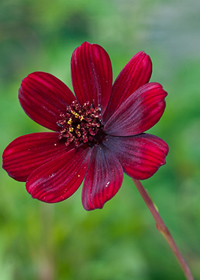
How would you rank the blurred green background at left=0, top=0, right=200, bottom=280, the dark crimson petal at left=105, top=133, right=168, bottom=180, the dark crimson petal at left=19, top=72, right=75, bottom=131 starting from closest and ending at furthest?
the dark crimson petal at left=105, top=133, right=168, bottom=180, the dark crimson petal at left=19, top=72, right=75, bottom=131, the blurred green background at left=0, top=0, right=200, bottom=280

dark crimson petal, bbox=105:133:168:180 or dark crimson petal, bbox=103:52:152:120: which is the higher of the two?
dark crimson petal, bbox=103:52:152:120

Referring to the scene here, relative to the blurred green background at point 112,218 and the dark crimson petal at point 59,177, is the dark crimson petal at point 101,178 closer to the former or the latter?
the dark crimson petal at point 59,177

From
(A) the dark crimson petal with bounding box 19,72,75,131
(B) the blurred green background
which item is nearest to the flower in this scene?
(A) the dark crimson petal with bounding box 19,72,75,131

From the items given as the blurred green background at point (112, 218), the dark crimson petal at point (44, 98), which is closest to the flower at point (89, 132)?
the dark crimson petal at point (44, 98)

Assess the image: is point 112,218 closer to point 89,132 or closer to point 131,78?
point 89,132

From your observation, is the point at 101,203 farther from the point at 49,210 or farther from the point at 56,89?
the point at 49,210

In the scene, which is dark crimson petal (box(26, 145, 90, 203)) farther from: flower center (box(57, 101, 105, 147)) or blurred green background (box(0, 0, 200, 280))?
blurred green background (box(0, 0, 200, 280))

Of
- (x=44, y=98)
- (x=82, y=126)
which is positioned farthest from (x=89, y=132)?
(x=44, y=98)
